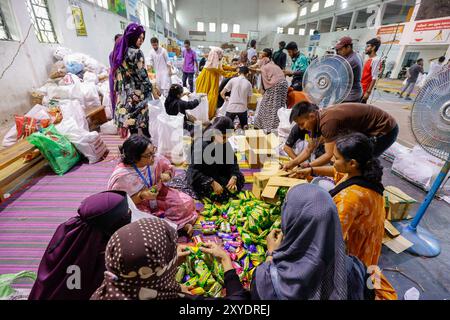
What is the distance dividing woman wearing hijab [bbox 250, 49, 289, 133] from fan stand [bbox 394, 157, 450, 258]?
250 cm

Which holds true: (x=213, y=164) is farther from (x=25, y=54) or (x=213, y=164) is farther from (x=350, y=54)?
(x=25, y=54)

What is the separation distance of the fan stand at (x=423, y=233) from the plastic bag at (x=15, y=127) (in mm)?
4637

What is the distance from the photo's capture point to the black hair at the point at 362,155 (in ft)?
4.08

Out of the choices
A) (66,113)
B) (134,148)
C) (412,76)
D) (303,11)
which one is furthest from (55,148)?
(303,11)

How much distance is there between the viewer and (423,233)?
2070mm

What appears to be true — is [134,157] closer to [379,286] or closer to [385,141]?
[379,286]

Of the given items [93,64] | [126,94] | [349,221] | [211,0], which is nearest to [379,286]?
[349,221]

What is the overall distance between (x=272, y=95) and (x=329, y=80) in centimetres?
124

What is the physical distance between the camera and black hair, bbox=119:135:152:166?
5.25 ft

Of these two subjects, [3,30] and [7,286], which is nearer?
[7,286]

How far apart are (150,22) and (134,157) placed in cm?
1321

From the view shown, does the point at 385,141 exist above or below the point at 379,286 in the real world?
above

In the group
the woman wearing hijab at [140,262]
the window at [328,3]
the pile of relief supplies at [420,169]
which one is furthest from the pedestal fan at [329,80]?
the window at [328,3]

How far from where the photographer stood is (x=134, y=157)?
1.63m
